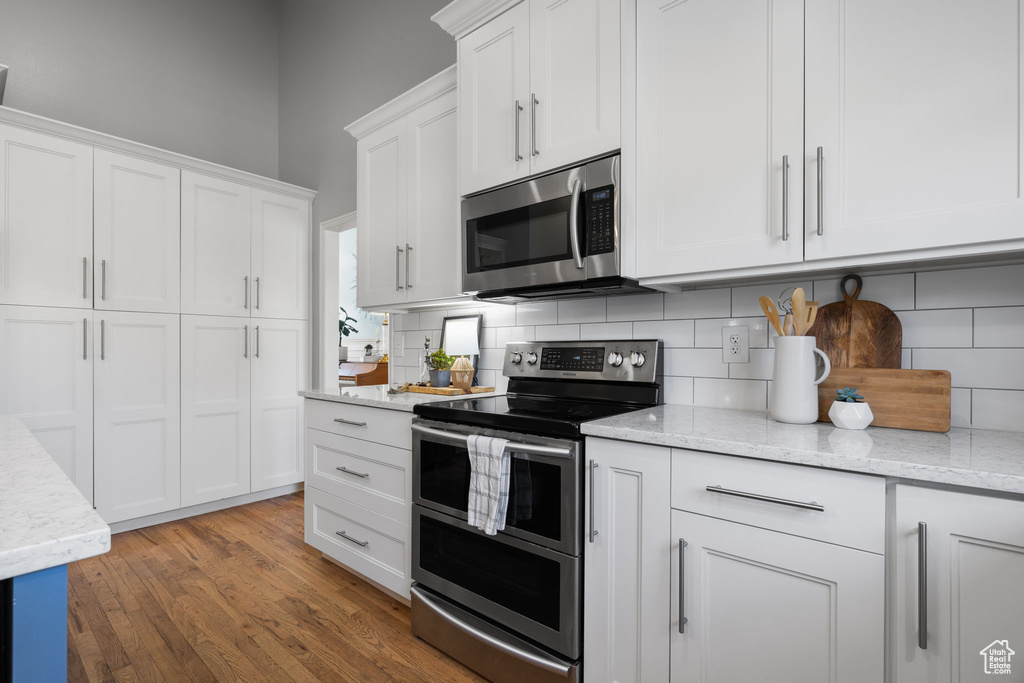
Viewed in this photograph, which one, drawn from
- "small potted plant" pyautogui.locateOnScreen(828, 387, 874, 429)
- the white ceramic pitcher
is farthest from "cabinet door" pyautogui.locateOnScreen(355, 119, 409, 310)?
"small potted plant" pyautogui.locateOnScreen(828, 387, 874, 429)

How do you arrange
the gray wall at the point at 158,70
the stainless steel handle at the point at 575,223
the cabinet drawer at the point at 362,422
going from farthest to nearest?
1. the gray wall at the point at 158,70
2. the cabinet drawer at the point at 362,422
3. the stainless steel handle at the point at 575,223

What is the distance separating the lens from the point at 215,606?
2.19m

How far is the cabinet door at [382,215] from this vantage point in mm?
2547

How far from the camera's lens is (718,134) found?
1.48 metres

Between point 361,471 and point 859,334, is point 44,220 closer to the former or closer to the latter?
point 361,471

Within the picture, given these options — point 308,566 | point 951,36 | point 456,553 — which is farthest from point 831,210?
point 308,566

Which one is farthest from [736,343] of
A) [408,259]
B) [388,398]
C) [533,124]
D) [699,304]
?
[408,259]

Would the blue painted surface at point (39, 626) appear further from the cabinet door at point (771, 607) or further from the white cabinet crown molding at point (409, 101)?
the white cabinet crown molding at point (409, 101)

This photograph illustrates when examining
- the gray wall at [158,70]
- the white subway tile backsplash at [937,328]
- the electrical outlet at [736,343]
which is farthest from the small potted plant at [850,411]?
the gray wall at [158,70]

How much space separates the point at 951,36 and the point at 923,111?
0.17 metres

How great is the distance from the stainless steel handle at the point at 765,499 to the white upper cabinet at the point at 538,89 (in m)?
1.10

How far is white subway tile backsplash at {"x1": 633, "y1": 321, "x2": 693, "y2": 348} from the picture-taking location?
1875mm

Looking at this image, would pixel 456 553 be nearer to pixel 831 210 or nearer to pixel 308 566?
pixel 308 566

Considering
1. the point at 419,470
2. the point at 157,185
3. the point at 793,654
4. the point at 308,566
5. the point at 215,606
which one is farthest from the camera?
the point at 157,185
